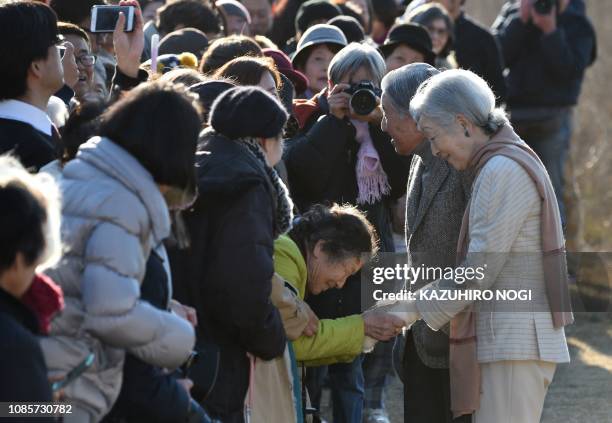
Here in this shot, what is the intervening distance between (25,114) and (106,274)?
1158 mm

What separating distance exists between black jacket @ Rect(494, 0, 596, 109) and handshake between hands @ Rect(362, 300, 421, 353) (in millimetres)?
5691

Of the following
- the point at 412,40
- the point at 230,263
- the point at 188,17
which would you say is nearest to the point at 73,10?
the point at 188,17

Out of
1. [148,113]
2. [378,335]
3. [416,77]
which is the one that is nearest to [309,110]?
[416,77]

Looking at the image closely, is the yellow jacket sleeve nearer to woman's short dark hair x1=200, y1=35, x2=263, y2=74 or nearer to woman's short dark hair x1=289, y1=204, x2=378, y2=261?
woman's short dark hair x1=289, y1=204, x2=378, y2=261

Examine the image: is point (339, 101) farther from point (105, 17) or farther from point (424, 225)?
point (424, 225)

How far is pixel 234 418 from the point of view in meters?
3.83

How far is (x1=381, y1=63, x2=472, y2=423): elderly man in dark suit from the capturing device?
449 cm

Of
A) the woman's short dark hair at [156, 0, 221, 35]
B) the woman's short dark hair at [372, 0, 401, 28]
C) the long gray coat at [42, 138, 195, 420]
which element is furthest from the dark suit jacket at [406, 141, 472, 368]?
the woman's short dark hair at [372, 0, 401, 28]

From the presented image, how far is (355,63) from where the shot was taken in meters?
5.87

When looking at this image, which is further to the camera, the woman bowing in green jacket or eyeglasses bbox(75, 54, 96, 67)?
eyeglasses bbox(75, 54, 96, 67)

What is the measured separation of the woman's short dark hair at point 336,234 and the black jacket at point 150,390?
131 cm

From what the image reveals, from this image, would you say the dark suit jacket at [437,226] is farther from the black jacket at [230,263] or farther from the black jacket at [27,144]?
the black jacket at [27,144]

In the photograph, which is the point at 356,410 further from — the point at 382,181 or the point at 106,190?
the point at 106,190

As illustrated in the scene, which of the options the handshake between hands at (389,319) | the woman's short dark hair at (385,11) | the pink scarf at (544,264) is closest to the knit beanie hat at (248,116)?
the pink scarf at (544,264)
